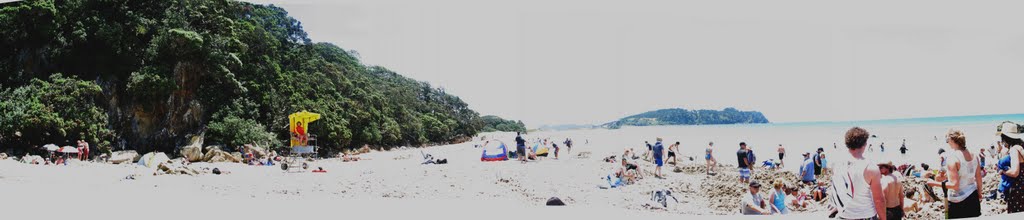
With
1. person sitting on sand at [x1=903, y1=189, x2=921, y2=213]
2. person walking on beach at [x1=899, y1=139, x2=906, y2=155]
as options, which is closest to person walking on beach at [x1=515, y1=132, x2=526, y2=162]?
person walking on beach at [x1=899, y1=139, x2=906, y2=155]

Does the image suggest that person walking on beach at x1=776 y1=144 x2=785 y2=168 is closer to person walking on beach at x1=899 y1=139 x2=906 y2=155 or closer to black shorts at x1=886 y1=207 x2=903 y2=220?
person walking on beach at x1=899 y1=139 x2=906 y2=155

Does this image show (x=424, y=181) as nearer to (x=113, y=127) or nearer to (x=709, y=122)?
(x=709, y=122)

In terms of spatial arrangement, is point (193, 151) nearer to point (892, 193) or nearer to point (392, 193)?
point (392, 193)

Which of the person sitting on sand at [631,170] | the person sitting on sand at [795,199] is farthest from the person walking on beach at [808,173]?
the person sitting on sand at [631,170]

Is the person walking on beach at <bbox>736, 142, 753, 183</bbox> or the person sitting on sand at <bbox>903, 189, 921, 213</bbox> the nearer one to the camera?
the person sitting on sand at <bbox>903, 189, 921, 213</bbox>

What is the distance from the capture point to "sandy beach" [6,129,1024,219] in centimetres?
514

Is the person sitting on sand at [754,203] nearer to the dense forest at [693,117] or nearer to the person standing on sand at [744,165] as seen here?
the dense forest at [693,117]

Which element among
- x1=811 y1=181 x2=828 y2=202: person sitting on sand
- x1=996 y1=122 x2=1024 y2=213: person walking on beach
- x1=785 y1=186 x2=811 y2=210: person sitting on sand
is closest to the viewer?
x1=996 y1=122 x2=1024 y2=213: person walking on beach

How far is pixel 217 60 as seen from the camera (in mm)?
20250

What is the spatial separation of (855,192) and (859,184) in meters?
0.07

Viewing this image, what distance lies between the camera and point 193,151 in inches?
685

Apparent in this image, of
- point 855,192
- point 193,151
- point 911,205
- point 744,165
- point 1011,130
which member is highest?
point 1011,130

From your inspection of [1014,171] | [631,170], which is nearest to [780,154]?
[631,170]

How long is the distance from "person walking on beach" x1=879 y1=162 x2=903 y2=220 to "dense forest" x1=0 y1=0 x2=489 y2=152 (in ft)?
59.1
